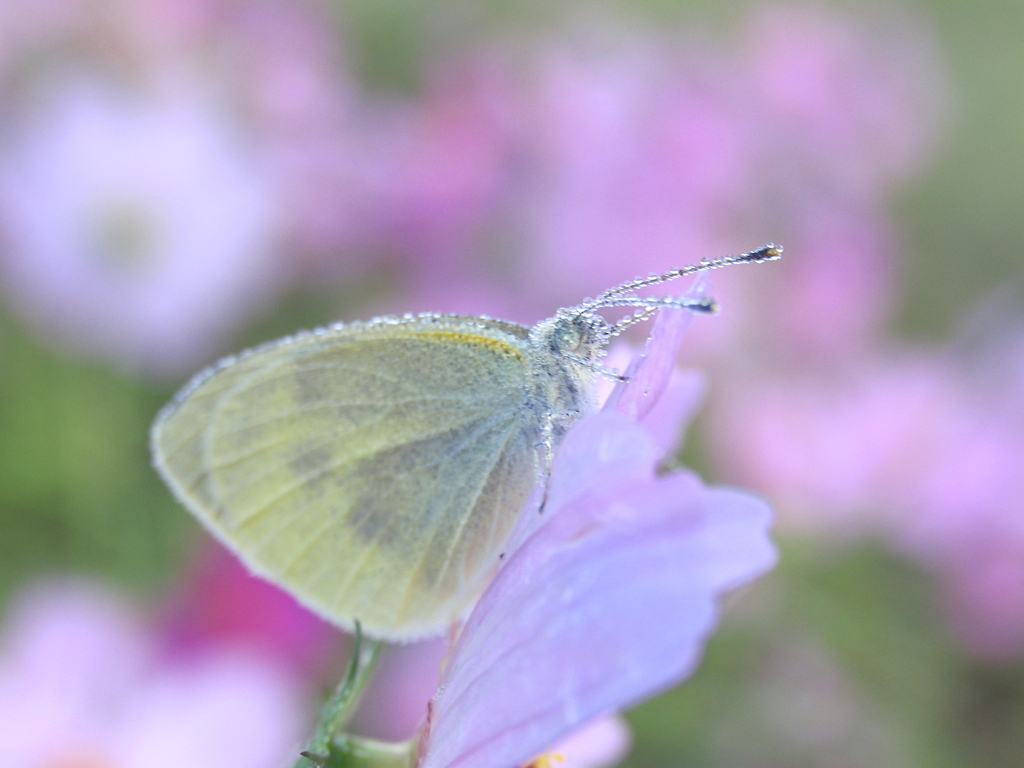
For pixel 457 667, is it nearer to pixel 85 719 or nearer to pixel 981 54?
pixel 85 719

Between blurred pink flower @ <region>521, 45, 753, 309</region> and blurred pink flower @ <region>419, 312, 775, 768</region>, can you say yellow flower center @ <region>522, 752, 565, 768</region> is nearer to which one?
blurred pink flower @ <region>419, 312, 775, 768</region>

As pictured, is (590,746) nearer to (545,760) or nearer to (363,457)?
(545,760)

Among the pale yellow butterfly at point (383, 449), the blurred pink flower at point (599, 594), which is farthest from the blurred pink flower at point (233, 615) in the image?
the blurred pink flower at point (599, 594)

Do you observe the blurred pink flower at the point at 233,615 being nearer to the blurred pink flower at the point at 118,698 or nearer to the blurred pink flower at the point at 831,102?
the blurred pink flower at the point at 118,698

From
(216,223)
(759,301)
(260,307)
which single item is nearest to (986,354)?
(759,301)

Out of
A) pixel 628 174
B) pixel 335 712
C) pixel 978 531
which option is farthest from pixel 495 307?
pixel 335 712

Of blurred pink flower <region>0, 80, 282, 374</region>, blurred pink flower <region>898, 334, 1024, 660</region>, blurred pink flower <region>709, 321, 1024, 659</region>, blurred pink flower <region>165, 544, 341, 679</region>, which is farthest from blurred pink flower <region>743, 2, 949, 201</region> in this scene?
blurred pink flower <region>165, 544, 341, 679</region>
